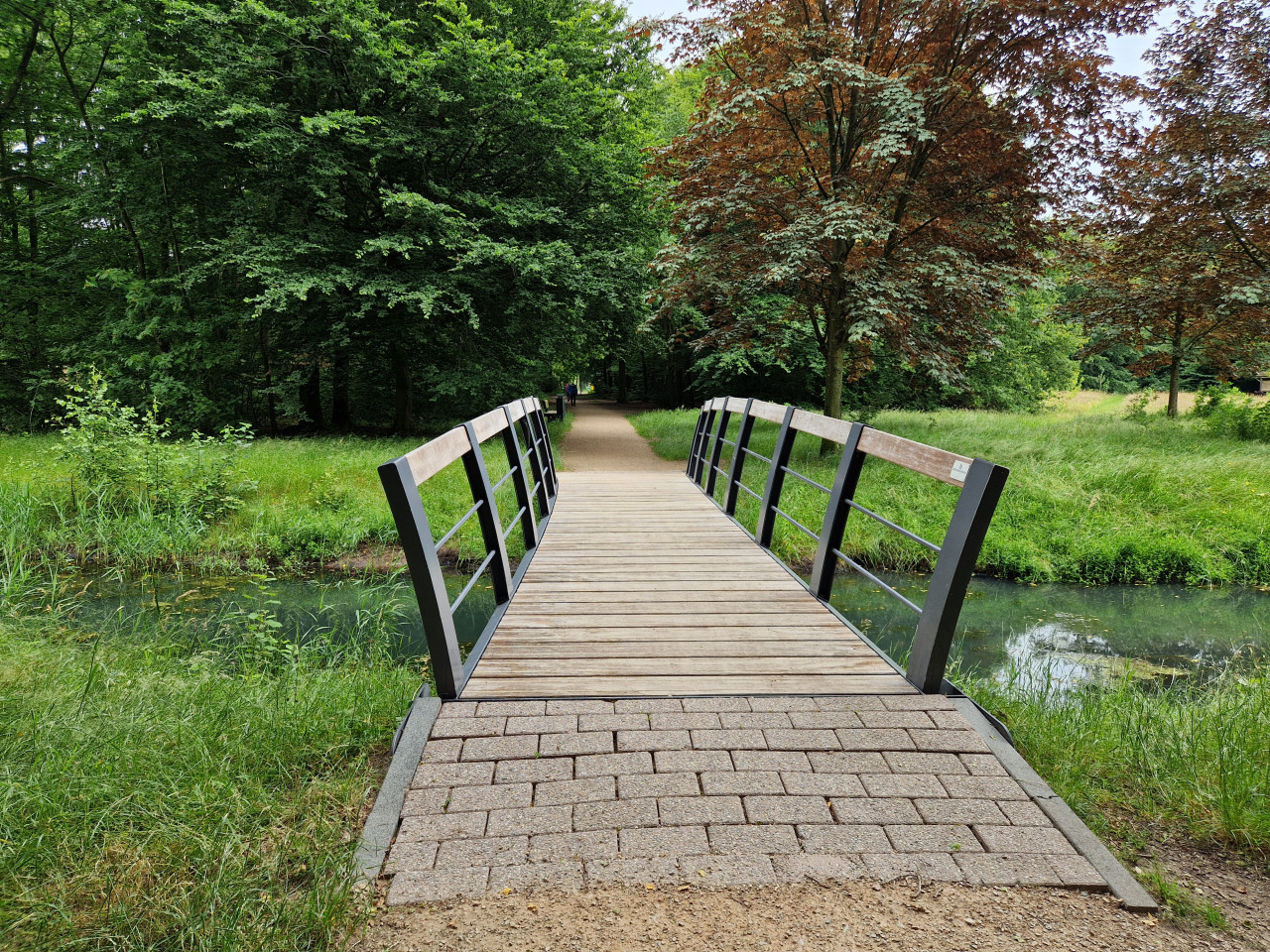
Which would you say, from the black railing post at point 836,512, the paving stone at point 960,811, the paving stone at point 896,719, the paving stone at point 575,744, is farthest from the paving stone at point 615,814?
the black railing post at point 836,512

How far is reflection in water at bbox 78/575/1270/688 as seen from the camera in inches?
213

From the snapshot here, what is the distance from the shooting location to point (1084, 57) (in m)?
9.11

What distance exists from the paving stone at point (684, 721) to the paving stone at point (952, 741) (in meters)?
0.68

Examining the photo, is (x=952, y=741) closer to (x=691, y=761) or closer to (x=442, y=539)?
(x=691, y=761)

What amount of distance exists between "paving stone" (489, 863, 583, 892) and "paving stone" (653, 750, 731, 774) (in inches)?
18.1

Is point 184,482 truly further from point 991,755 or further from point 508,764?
point 991,755

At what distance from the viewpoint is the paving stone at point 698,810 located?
185 centimetres

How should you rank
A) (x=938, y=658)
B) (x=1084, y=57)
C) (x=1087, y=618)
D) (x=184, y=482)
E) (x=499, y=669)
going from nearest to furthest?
(x=938, y=658)
(x=499, y=669)
(x=1087, y=618)
(x=184, y=482)
(x=1084, y=57)

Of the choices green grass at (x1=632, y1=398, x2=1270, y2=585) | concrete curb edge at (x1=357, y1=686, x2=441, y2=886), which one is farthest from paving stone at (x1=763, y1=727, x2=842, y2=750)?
green grass at (x1=632, y1=398, x2=1270, y2=585)

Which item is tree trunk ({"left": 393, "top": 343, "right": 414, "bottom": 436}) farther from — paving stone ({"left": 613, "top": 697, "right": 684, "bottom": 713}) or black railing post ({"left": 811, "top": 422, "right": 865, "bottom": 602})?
paving stone ({"left": 613, "top": 697, "right": 684, "bottom": 713})

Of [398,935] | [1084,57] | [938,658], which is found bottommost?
[398,935]

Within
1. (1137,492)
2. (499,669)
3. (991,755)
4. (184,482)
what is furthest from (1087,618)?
(184,482)

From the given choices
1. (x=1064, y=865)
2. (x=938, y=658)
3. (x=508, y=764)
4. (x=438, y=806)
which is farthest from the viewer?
(x=938, y=658)

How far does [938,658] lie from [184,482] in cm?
893
